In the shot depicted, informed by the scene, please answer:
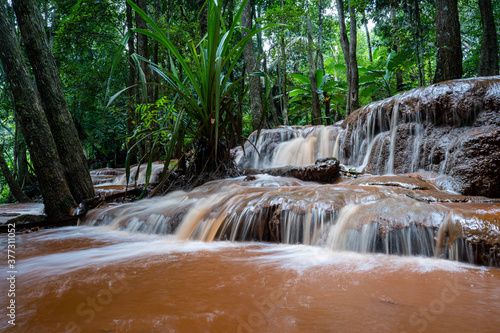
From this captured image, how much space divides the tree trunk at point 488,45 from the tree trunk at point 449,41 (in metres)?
2.28

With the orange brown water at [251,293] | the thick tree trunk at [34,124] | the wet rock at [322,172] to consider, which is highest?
the thick tree trunk at [34,124]

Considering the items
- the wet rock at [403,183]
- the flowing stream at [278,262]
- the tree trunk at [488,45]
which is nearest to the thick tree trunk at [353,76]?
the tree trunk at [488,45]

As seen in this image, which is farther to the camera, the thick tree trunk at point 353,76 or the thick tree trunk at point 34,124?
the thick tree trunk at point 353,76

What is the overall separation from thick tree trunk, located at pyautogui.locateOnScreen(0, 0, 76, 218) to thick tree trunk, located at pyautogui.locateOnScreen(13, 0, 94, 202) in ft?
0.62

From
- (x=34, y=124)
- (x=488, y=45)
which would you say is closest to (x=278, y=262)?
(x=34, y=124)

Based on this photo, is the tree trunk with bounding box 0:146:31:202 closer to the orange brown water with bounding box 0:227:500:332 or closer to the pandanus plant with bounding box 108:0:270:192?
the pandanus plant with bounding box 108:0:270:192

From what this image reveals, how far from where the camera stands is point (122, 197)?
159 inches

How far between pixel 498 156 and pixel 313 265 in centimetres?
262

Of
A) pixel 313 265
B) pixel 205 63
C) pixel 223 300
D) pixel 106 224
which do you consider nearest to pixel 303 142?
pixel 205 63

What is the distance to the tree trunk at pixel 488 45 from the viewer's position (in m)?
7.06

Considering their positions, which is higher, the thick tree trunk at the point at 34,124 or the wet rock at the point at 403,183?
the thick tree trunk at the point at 34,124

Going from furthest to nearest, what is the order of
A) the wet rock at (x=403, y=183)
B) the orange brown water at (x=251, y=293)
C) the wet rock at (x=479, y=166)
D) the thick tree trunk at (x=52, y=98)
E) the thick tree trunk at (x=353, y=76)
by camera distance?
the thick tree trunk at (x=353, y=76), the thick tree trunk at (x=52, y=98), the wet rock at (x=403, y=183), the wet rock at (x=479, y=166), the orange brown water at (x=251, y=293)

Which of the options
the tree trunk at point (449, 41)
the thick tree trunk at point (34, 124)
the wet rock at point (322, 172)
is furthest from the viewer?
the tree trunk at point (449, 41)

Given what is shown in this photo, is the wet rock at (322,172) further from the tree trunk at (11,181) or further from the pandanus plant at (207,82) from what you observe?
the tree trunk at (11,181)
